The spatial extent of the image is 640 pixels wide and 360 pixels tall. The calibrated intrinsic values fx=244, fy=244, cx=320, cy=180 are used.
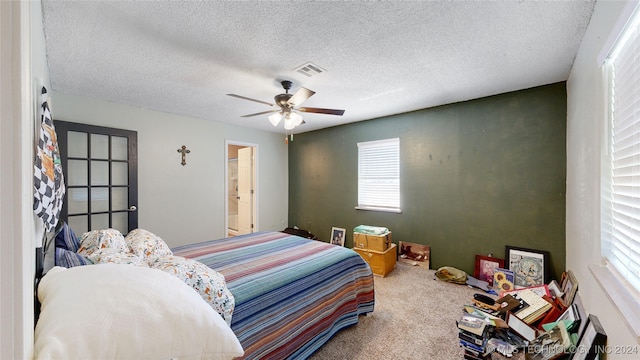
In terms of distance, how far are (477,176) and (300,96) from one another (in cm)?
255

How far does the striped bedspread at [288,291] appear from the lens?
1539 mm

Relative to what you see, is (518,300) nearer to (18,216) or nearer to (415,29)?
(415,29)

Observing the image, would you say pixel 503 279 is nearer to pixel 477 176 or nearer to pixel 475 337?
pixel 477 176

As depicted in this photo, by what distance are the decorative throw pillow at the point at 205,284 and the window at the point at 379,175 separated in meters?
3.11

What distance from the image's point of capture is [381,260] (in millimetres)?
3406

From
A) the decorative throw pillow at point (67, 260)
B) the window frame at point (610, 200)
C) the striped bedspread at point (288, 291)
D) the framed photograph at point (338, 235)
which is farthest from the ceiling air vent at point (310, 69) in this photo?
the framed photograph at point (338, 235)

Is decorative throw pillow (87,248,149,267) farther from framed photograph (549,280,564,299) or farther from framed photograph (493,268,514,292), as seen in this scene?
framed photograph (493,268,514,292)

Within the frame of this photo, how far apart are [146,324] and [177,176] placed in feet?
12.4

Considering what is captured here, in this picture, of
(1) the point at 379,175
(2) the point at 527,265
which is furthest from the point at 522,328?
(1) the point at 379,175

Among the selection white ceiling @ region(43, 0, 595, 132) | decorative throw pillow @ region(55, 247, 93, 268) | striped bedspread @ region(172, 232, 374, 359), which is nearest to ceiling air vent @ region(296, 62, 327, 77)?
white ceiling @ region(43, 0, 595, 132)

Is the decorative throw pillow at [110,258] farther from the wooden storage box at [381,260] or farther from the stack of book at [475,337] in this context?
the wooden storage box at [381,260]

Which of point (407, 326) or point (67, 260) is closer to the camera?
point (67, 260)

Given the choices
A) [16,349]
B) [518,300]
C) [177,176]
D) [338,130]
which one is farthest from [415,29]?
[177,176]

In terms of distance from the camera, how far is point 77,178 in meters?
3.10
